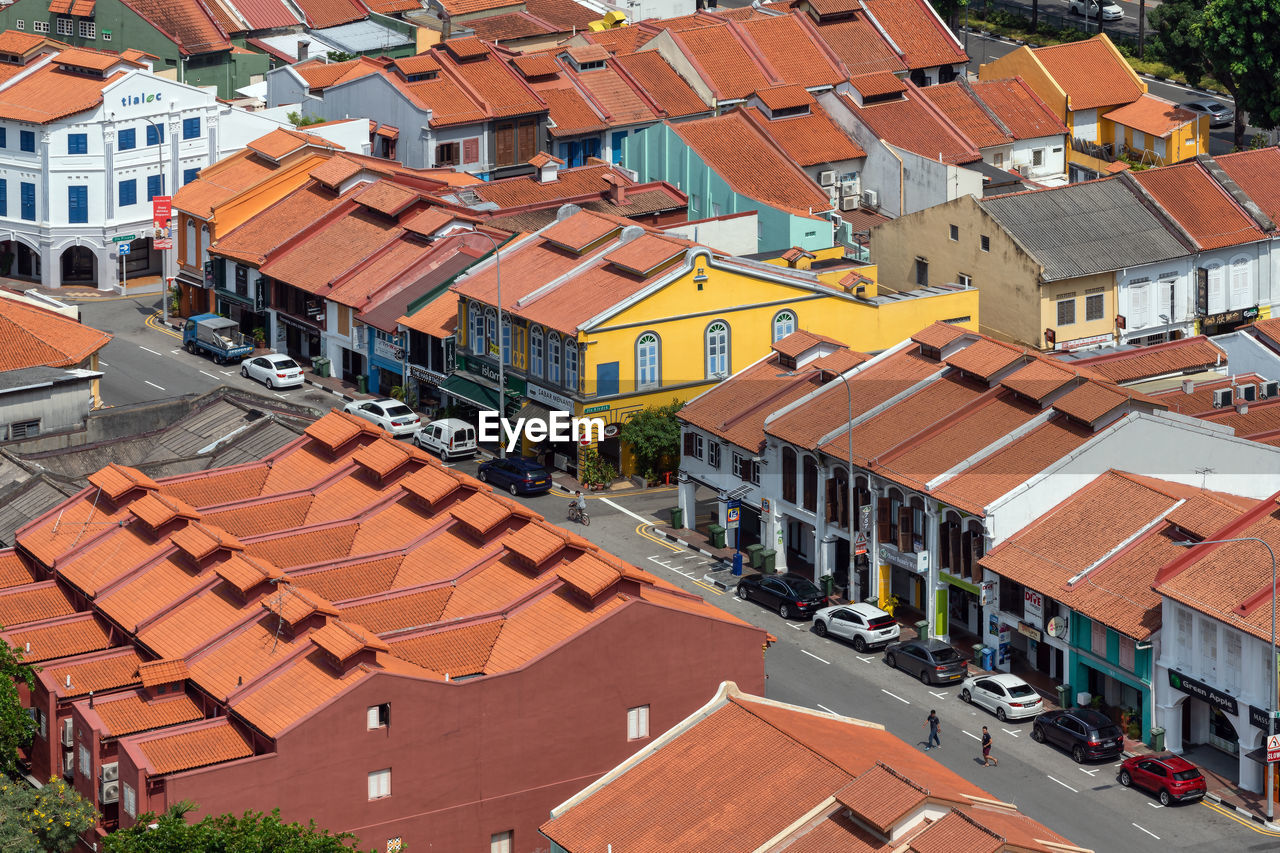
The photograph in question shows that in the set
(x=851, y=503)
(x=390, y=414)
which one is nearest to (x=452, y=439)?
(x=390, y=414)

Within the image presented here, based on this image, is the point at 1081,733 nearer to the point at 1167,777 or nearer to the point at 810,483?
the point at 1167,777

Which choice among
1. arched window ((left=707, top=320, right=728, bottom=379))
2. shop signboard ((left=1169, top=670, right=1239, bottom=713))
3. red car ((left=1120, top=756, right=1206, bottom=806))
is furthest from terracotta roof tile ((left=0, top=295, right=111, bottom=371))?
red car ((left=1120, top=756, right=1206, bottom=806))

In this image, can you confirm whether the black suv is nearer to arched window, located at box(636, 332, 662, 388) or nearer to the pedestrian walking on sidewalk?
the pedestrian walking on sidewalk

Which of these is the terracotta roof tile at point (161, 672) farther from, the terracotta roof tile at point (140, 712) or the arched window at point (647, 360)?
the arched window at point (647, 360)

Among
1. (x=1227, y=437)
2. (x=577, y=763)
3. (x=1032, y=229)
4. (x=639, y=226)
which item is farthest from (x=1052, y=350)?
(x=577, y=763)

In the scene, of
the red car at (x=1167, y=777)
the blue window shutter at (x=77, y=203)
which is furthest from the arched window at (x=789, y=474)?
the blue window shutter at (x=77, y=203)
